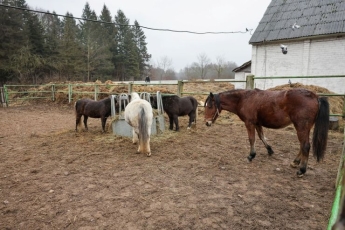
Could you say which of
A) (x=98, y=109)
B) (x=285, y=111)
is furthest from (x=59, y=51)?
(x=285, y=111)

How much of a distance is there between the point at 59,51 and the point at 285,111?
28.5 metres

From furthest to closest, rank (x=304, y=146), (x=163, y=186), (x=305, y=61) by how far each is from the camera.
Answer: (x=305, y=61) < (x=304, y=146) < (x=163, y=186)

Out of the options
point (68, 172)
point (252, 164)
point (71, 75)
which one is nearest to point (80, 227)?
point (68, 172)

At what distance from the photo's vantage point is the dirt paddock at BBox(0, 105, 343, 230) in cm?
242

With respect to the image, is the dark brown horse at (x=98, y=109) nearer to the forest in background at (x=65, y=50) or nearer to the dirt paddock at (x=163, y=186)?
the dirt paddock at (x=163, y=186)

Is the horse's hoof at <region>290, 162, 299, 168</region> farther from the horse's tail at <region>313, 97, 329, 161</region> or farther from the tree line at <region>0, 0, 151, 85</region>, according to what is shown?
the tree line at <region>0, 0, 151, 85</region>

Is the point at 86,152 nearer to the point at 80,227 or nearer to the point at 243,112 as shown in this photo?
the point at 80,227

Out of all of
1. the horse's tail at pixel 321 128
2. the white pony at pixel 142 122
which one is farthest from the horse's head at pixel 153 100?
the horse's tail at pixel 321 128

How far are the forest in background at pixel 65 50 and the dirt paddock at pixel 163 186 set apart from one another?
41.4ft

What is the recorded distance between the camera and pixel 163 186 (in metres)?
3.17

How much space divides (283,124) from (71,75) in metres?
27.6

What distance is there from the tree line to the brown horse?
1299 cm

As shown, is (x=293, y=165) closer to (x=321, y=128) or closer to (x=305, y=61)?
(x=321, y=128)

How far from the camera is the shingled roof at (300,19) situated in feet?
34.6
